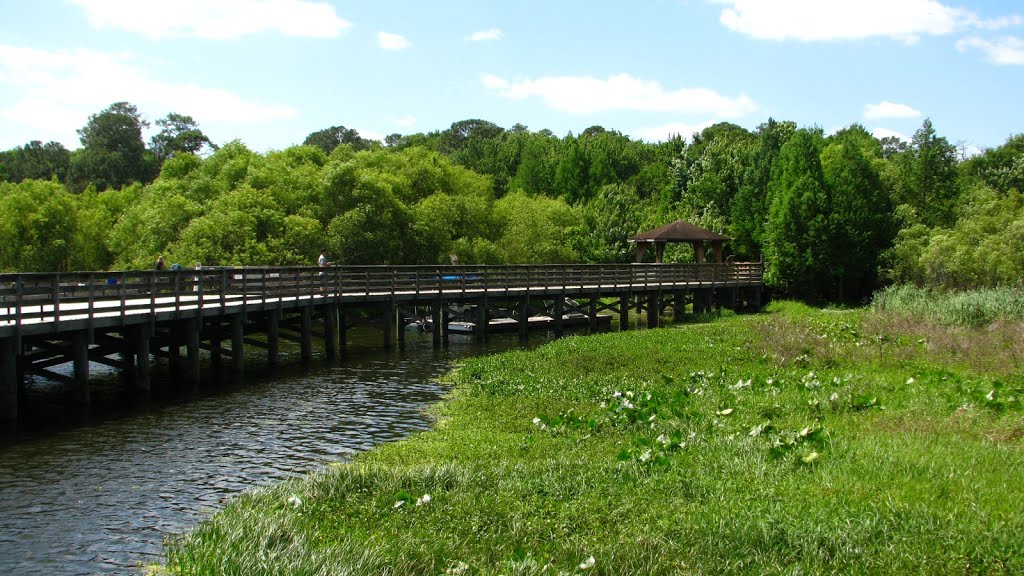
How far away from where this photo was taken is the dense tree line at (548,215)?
140 feet

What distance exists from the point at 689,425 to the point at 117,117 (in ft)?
336

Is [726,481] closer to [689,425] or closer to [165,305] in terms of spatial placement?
[689,425]

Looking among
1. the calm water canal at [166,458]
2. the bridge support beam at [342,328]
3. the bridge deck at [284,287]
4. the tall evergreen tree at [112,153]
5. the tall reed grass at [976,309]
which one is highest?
the tall evergreen tree at [112,153]

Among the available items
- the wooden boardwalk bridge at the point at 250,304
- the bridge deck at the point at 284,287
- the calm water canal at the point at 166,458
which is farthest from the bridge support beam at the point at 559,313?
the calm water canal at the point at 166,458

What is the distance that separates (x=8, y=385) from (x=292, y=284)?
11391mm

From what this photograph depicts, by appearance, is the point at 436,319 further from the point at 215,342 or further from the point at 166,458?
the point at 166,458

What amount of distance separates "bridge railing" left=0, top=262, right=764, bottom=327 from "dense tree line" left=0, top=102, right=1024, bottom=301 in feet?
18.1

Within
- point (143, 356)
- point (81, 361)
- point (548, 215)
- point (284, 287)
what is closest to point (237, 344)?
point (284, 287)

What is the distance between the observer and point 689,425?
14.0 metres

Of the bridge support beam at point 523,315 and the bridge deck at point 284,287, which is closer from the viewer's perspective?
the bridge deck at point 284,287

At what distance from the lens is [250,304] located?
85.8ft

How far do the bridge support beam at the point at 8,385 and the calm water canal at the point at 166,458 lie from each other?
988mm

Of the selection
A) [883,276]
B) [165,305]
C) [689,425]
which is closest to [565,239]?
[883,276]

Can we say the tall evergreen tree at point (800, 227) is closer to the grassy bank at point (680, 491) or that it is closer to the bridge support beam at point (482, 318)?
the bridge support beam at point (482, 318)
